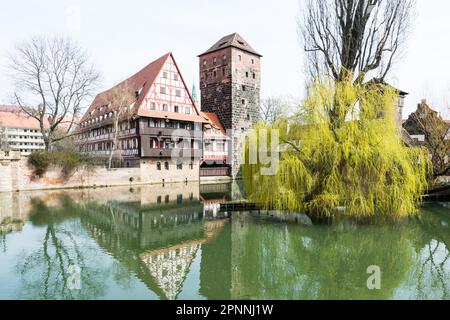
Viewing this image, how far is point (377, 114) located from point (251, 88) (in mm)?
27616

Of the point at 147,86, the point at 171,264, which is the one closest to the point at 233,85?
the point at 147,86

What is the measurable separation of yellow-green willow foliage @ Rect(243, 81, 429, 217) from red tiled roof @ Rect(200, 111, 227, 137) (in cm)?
2468

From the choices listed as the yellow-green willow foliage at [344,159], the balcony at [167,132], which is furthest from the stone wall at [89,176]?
the yellow-green willow foliage at [344,159]

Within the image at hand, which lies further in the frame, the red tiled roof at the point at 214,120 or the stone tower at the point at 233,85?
the red tiled roof at the point at 214,120

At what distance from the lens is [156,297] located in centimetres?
606

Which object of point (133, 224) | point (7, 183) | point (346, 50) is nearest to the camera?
point (133, 224)

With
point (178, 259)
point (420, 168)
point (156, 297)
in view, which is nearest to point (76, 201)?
point (178, 259)

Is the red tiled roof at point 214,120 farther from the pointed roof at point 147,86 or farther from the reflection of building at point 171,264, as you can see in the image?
the reflection of building at point 171,264

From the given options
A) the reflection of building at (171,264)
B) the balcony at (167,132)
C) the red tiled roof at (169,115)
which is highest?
the red tiled roof at (169,115)

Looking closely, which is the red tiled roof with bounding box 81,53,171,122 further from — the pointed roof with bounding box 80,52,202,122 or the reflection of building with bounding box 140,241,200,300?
the reflection of building with bounding box 140,241,200,300

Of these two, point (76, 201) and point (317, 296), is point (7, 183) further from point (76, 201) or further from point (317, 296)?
point (317, 296)

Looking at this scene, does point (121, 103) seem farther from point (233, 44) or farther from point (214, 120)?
point (233, 44)

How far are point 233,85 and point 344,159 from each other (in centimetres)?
2654

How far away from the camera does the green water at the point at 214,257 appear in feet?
21.2
